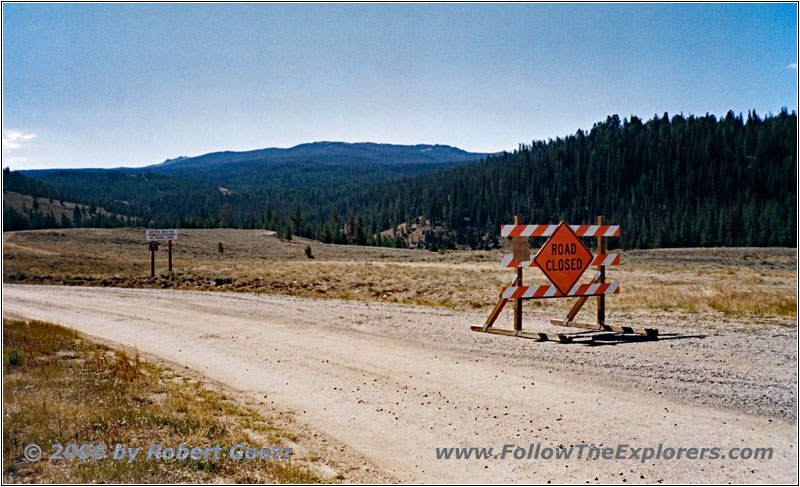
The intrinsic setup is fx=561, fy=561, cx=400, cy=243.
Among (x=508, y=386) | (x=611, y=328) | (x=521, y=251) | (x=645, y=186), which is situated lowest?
(x=508, y=386)

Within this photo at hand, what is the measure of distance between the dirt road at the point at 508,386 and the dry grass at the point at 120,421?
86 cm

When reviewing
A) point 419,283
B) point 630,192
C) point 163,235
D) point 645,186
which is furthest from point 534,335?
point 630,192

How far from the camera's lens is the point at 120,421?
6391 mm

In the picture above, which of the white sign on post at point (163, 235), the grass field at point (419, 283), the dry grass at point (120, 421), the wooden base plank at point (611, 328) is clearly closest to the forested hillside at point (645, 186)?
the grass field at point (419, 283)

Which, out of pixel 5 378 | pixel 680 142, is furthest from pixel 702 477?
pixel 680 142

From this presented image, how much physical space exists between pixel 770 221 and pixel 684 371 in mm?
124660

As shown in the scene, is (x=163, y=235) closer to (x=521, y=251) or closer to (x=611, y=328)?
(x=521, y=251)

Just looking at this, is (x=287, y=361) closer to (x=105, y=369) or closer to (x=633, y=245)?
(x=105, y=369)

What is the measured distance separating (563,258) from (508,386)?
4689 mm

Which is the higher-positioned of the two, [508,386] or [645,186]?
[645,186]

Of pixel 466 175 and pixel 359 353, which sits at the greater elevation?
pixel 466 175

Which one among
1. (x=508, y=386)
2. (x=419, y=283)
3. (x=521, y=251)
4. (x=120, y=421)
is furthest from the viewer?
(x=419, y=283)

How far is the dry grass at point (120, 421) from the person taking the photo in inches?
204

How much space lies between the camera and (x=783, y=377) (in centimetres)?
793
